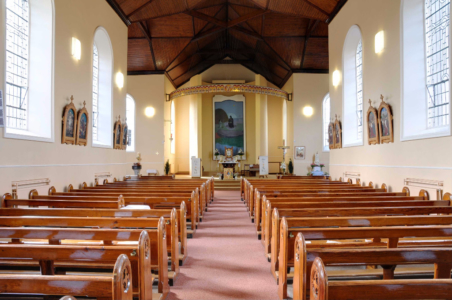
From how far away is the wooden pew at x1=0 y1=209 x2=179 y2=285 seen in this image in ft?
10.7

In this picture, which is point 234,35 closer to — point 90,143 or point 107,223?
point 90,143

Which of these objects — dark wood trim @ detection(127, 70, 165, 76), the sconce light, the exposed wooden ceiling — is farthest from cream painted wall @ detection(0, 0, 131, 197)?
the sconce light

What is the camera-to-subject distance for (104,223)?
10.7ft

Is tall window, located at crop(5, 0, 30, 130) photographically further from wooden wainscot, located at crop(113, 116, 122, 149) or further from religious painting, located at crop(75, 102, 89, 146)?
wooden wainscot, located at crop(113, 116, 122, 149)

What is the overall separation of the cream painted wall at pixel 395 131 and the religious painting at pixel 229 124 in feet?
38.6

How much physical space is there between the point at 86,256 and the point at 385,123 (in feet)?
23.4

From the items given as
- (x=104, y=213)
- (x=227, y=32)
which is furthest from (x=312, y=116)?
(x=104, y=213)

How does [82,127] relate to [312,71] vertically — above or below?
below

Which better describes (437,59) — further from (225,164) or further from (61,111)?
(225,164)

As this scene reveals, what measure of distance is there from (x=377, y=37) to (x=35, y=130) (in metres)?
7.99

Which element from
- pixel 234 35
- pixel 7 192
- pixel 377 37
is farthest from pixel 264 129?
pixel 7 192

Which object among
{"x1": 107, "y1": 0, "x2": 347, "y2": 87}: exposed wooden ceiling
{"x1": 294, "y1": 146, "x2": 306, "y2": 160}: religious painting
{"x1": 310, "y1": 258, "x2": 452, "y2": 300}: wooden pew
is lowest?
{"x1": 310, "y1": 258, "x2": 452, "y2": 300}: wooden pew

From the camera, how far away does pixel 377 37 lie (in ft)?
25.9

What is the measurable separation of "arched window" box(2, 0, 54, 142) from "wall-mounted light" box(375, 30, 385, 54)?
7334 millimetres
